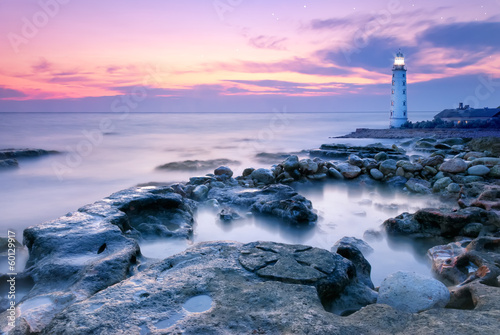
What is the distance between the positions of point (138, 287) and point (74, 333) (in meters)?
0.59

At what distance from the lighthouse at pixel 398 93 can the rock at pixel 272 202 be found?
3118cm

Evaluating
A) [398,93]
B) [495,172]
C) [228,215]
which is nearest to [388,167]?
[495,172]

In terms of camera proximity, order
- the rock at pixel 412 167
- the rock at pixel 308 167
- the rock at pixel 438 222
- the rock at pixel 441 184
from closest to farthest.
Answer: the rock at pixel 438 222 → the rock at pixel 441 184 → the rock at pixel 412 167 → the rock at pixel 308 167

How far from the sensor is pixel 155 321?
7.29ft

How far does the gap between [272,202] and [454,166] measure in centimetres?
589

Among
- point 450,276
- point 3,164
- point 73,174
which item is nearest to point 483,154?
point 450,276

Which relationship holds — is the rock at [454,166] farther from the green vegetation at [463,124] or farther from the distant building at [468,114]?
the distant building at [468,114]

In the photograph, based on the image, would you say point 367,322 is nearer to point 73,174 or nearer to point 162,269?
point 162,269

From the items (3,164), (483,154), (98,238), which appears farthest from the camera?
(3,164)

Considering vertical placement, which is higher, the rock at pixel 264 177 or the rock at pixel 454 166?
the rock at pixel 454 166

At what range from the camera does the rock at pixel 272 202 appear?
6410 millimetres

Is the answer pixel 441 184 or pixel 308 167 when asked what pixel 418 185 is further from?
pixel 308 167

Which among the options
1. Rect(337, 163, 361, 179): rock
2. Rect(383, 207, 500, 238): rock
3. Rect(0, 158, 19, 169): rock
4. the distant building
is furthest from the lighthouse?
Rect(0, 158, 19, 169): rock

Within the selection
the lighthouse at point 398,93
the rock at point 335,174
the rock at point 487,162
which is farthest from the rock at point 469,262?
the lighthouse at point 398,93
